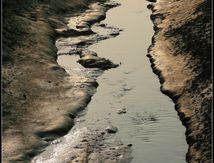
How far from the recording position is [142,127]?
25625 millimetres

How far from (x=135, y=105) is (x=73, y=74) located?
231 inches

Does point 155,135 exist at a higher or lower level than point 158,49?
lower

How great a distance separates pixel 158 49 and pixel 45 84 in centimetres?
898

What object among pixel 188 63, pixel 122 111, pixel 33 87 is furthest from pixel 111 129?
pixel 188 63

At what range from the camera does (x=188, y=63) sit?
30578mm

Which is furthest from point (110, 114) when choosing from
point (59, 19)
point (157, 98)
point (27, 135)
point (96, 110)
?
point (59, 19)

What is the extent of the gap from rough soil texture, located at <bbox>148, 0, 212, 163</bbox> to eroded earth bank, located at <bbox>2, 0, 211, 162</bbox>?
58 millimetres

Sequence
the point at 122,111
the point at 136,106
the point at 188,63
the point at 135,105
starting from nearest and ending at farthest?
1. the point at 122,111
2. the point at 136,106
3. the point at 135,105
4. the point at 188,63

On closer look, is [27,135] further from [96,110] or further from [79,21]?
[79,21]

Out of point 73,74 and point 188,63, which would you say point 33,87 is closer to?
point 73,74

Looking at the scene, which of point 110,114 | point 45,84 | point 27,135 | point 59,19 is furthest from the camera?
point 59,19

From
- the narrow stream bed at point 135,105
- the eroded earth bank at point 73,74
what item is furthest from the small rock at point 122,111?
the eroded earth bank at point 73,74

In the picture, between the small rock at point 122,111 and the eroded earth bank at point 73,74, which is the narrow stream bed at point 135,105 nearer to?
the small rock at point 122,111

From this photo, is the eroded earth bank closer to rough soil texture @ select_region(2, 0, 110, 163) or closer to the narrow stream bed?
rough soil texture @ select_region(2, 0, 110, 163)
